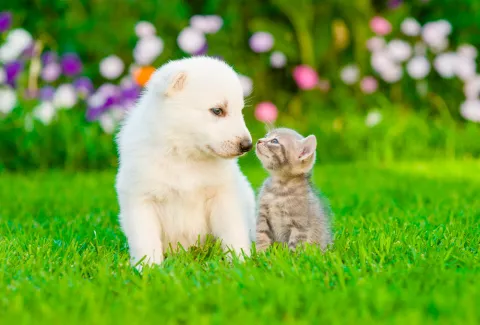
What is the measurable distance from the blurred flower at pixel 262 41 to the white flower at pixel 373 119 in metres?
1.58

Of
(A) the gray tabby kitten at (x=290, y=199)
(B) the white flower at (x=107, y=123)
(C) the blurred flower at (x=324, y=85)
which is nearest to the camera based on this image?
(A) the gray tabby kitten at (x=290, y=199)

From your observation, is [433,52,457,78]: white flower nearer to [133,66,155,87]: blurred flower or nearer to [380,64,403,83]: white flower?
[380,64,403,83]: white flower

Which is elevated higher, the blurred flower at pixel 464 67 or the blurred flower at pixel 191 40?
the blurred flower at pixel 191 40

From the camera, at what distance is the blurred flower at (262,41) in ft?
28.9

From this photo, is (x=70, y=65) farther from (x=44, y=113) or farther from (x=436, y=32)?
(x=436, y=32)

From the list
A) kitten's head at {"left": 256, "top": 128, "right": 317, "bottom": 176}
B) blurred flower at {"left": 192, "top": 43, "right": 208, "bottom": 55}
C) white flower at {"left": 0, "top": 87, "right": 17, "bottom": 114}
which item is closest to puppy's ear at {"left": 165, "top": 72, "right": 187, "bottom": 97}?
kitten's head at {"left": 256, "top": 128, "right": 317, "bottom": 176}

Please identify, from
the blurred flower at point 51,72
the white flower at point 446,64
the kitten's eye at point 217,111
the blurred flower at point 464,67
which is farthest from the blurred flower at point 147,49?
the kitten's eye at point 217,111

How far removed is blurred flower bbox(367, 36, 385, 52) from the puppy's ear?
585 cm

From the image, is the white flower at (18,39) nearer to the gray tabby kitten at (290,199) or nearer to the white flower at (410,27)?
the white flower at (410,27)

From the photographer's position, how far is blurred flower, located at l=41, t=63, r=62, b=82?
820 cm

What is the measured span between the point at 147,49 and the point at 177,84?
198 inches

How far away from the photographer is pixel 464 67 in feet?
28.4

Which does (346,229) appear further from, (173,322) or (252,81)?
(252,81)

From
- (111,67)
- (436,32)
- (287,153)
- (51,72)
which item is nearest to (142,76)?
(111,67)
